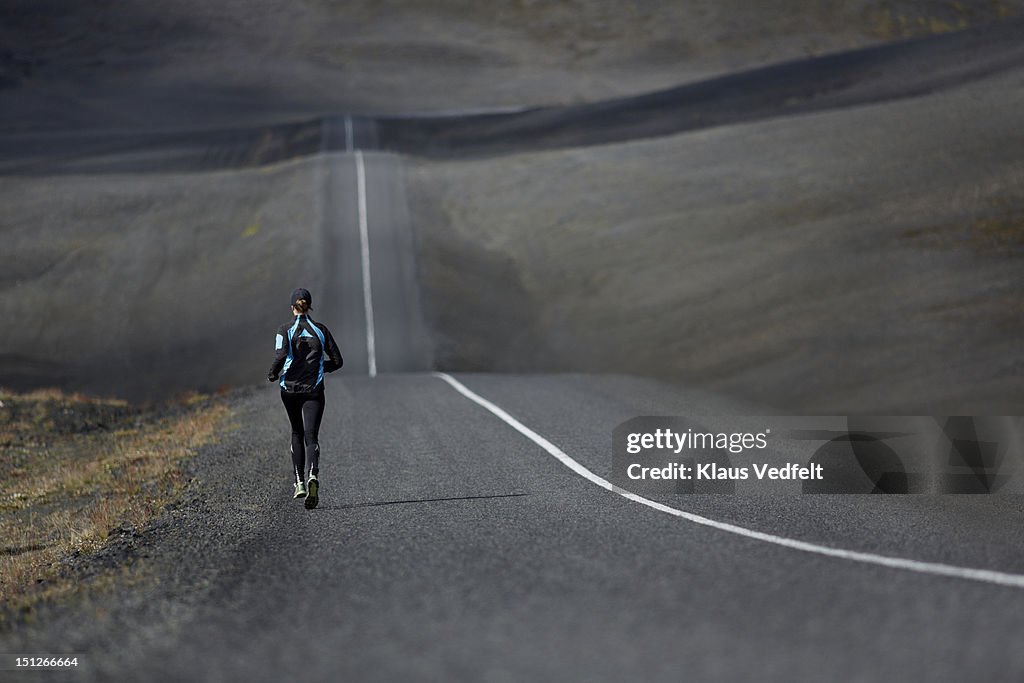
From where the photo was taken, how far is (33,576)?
11547 millimetres

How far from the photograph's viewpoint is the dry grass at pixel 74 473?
42.3ft

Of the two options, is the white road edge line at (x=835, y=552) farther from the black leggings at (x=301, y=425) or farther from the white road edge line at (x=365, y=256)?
the white road edge line at (x=365, y=256)

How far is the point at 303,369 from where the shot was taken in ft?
38.7

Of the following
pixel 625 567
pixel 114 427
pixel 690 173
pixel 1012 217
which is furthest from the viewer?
pixel 690 173

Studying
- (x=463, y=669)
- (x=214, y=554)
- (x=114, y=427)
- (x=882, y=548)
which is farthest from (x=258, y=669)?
(x=114, y=427)

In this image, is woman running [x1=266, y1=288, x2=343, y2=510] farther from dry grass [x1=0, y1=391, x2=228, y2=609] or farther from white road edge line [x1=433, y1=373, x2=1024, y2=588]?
white road edge line [x1=433, y1=373, x2=1024, y2=588]

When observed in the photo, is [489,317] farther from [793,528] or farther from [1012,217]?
[793,528]

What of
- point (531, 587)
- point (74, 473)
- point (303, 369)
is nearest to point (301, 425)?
point (303, 369)

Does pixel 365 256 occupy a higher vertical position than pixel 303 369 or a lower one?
higher

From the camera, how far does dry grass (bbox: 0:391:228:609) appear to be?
42.3 feet

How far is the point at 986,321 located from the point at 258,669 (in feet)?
79.6

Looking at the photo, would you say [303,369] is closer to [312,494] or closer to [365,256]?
[312,494]

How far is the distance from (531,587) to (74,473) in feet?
45.6

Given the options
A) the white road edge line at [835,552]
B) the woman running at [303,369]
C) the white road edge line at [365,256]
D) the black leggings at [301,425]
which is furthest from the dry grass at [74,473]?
the white road edge line at [835,552]
